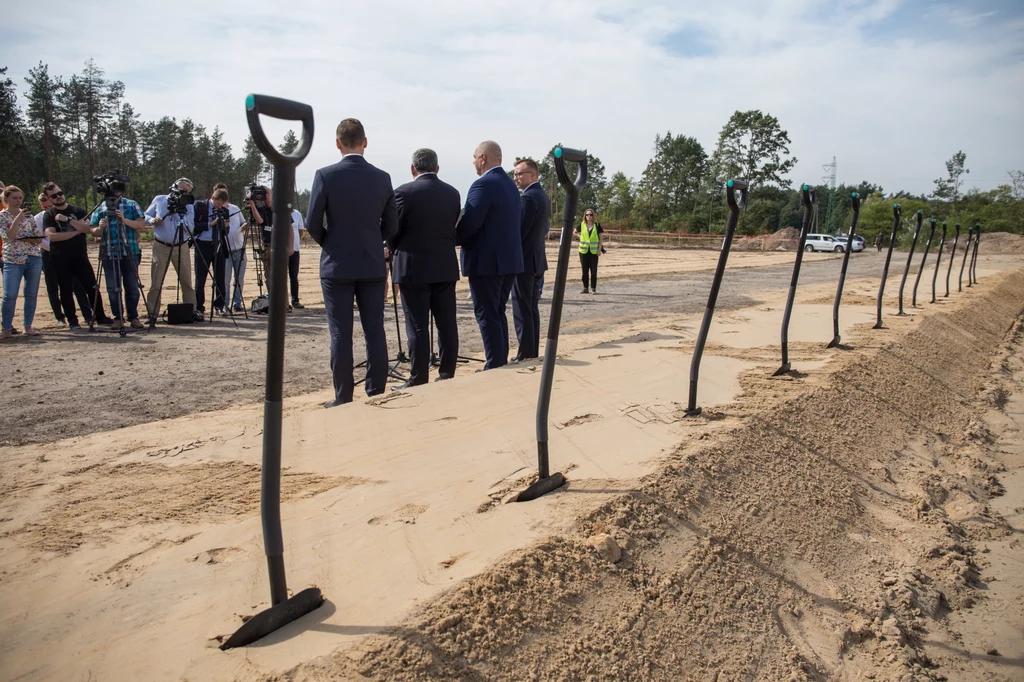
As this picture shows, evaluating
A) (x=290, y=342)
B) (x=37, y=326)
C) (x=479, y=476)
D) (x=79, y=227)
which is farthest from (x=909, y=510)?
(x=37, y=326)

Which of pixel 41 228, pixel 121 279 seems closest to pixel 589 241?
pixel 121 279

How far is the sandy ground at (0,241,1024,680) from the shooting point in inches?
90.1

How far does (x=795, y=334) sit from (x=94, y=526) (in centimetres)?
728

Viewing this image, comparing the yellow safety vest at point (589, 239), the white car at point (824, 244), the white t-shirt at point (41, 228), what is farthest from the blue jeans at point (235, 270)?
the white car at point (824, 244)

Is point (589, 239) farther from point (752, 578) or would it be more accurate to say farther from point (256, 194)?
point (752, 578)

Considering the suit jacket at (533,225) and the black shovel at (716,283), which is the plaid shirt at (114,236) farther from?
the black shovel at (716,283)

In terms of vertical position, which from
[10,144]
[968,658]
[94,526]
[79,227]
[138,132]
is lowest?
[968,658]

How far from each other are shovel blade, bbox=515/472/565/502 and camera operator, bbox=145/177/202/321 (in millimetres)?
7654

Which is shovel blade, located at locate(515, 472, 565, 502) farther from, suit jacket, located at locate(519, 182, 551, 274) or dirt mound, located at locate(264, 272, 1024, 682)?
suit jacket, located at locate(519, 182, 551, 274)

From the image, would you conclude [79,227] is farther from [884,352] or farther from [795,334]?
[884,352]

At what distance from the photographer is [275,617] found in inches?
87.7

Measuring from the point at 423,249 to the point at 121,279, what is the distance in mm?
5613

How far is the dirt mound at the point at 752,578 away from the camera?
2285mm

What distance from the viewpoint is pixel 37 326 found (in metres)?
9.77
